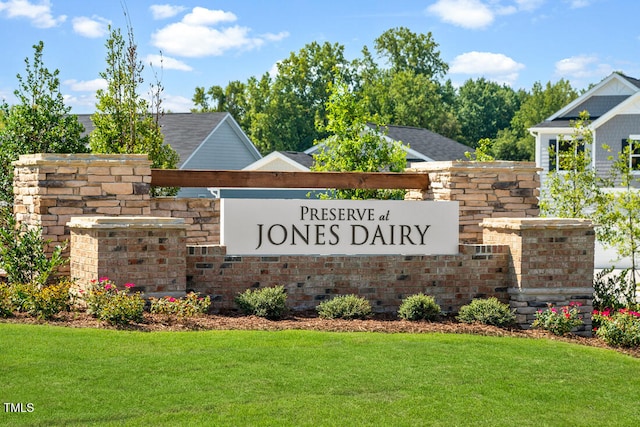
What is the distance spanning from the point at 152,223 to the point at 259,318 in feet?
6.11

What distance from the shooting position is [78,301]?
38.1 ft

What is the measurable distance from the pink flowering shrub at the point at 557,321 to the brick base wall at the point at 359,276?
0.68 metres

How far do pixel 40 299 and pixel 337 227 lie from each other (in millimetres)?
4157

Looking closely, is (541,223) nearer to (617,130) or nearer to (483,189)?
(483,189)

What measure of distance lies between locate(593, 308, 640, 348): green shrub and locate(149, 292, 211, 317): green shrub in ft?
18.0

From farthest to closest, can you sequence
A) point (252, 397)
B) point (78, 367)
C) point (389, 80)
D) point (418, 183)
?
point (389, 80), point (418, 183), point (78, 367), point (252, 397)

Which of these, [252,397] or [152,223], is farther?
[152,223]

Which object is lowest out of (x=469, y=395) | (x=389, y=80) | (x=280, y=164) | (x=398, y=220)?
(x=469, y=395)

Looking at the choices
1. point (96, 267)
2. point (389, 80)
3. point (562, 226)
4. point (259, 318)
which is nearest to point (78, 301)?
point (96, 267)

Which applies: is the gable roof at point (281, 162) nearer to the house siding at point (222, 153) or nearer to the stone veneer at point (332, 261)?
the house siding at point (222, 153)

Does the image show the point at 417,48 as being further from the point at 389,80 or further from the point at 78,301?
the point at 78,301

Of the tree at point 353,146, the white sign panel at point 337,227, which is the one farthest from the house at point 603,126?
the white sign panel at point 337,227

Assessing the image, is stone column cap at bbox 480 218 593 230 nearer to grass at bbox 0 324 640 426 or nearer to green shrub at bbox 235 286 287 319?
grass at bbox 0 324 640 426

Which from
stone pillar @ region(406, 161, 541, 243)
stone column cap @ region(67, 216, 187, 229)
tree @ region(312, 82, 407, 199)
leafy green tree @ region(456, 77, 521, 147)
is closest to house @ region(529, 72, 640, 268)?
tree @ region(312, 82, 407, 199)
